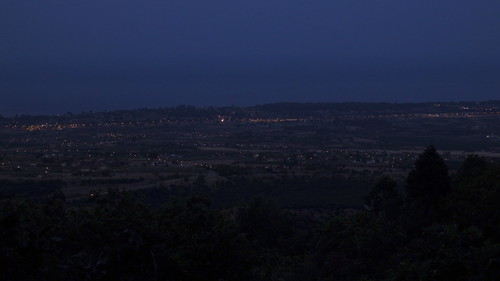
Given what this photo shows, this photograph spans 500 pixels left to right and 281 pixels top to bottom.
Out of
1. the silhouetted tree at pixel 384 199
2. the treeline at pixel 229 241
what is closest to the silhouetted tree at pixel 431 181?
the treeline at pixel 229 241

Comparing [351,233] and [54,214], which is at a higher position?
[54,214]

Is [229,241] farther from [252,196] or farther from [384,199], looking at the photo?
[252,196]

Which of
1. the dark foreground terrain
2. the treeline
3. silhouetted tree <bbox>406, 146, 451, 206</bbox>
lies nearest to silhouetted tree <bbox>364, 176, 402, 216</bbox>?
the dark foreground terrain

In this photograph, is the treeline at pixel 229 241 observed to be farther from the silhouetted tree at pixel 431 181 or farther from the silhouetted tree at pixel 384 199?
the silhouetted tree at pixel 384 199

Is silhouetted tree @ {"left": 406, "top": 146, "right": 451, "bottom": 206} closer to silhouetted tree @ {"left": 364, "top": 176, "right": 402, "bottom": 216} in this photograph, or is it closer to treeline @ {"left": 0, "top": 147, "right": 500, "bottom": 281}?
treeline @ {"left": 0, "top": 147, "right": 500, "bottom": 281}

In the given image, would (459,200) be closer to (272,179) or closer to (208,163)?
(272,179)

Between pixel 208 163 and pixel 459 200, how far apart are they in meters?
26.7

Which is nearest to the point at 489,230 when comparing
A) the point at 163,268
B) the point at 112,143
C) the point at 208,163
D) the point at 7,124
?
the point at 163,268

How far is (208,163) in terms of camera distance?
1618 inches

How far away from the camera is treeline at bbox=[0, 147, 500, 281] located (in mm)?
9477

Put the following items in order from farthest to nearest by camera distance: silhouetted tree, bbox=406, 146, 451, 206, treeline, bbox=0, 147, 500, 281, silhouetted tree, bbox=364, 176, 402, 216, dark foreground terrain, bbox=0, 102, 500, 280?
silhouetted tree, bbox=364, 176, 402, 216 → silhouetted tree, bbox=406, 146, 451, 206 → dark foreground terrain, bbox=0, 102, 500, 280 → treeline, bbox=0, 147, 500, 281

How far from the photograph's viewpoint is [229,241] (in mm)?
11227

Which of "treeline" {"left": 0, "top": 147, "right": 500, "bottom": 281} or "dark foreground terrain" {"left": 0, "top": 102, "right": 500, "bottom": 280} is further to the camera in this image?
"dark foreground terrain" {"left": 0, "top": 102, "right": 500, "bottom": 280}

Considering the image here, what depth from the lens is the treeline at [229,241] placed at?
31.1 feet
